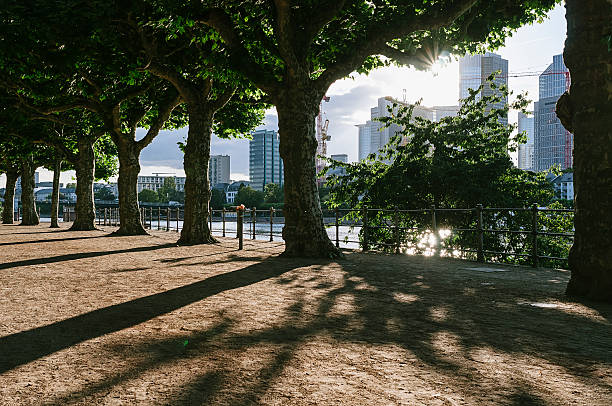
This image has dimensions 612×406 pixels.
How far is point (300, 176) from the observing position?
10836mm

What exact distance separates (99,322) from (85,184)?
23.3 m

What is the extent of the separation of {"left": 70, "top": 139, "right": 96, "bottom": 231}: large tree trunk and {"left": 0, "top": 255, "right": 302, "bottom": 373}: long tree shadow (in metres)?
21.0

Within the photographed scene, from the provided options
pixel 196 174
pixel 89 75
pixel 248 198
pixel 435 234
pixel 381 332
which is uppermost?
pixel 89 75

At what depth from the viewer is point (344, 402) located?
2.65 m

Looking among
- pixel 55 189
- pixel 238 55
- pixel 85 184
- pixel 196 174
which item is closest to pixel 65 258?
pixel 196 174

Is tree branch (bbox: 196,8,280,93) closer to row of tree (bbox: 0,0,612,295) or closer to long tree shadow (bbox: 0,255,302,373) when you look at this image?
row of tree (bbox: 0,0,612,295)

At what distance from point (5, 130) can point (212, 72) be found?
1463 cm

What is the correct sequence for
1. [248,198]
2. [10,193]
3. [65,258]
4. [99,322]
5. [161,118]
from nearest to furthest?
1. [99,322]
2. [65,258]
3. [161,118]
4. [10,193]
5. [248,198]

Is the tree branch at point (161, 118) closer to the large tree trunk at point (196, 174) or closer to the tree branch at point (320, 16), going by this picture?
the large tree trunk at point (196, 174)

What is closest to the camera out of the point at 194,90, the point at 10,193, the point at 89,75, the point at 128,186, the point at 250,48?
the point at 250,48

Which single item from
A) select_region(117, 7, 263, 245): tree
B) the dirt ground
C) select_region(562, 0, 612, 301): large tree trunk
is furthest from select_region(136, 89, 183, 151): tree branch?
select_region(562, 0, 612, 301): large tree trunk

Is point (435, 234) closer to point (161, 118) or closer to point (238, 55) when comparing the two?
point (238, 55)

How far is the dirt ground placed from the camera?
9.20 feet

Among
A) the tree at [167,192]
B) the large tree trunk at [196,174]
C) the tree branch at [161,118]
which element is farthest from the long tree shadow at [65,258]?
the tree at [167,192]
